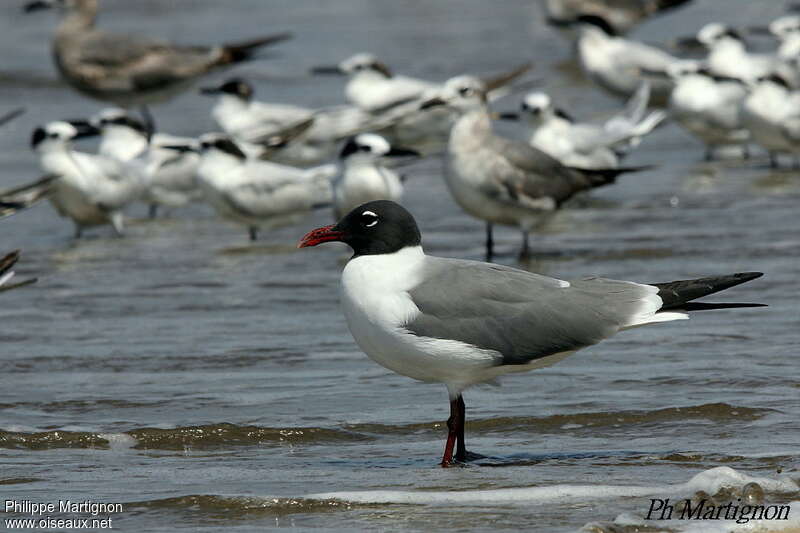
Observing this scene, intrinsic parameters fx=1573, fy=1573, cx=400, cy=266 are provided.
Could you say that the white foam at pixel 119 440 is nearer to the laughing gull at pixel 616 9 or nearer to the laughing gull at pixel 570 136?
the laughing gull at pixel 570 136

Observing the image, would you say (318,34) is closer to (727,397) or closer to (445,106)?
(445,106)

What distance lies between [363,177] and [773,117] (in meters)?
3.68

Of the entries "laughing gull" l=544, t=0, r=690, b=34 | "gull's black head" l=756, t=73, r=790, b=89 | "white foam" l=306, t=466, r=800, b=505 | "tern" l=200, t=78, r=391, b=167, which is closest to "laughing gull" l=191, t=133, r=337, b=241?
"tern" l=200, t=78, r=391, b=167

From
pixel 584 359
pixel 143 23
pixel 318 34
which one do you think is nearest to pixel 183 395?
pixel 584 359

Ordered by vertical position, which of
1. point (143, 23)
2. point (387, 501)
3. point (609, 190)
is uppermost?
point (387, 501)

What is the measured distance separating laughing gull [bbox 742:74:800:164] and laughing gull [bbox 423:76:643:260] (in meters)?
2.66

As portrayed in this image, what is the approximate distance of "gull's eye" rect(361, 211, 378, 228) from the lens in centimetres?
574

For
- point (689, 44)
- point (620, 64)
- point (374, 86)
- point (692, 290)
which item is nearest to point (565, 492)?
point (692, 290)

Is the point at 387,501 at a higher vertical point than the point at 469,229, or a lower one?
higher

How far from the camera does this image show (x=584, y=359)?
283 inches

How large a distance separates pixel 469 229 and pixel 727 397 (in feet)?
15.7

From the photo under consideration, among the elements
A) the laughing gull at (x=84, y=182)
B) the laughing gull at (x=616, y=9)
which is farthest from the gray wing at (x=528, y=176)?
the laughing gull at (x=616, y=9)

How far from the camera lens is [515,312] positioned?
220 inches

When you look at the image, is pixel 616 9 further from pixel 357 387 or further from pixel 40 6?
pixel 357 387
